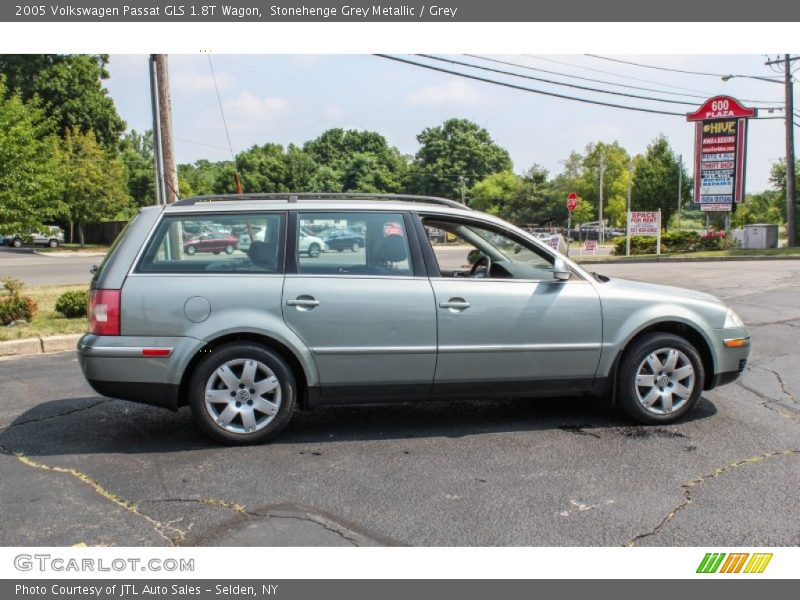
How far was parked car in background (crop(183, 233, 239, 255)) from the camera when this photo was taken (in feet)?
16.0

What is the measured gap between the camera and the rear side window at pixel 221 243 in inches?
188

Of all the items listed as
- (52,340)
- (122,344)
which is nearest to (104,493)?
(122,344)

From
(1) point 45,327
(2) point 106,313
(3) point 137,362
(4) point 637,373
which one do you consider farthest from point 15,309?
(4) point 637,373

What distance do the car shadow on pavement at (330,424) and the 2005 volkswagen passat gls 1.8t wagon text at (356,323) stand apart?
27 centimetres

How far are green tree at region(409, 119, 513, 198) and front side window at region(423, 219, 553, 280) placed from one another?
80708 millimetres

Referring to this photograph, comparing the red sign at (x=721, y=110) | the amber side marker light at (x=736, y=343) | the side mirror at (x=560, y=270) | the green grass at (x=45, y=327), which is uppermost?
the red sign at (x=721, y=110)

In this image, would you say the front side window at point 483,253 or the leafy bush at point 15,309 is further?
the leafy bush at point 15,309

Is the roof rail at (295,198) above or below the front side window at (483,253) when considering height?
above

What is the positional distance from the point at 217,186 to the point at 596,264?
216ft

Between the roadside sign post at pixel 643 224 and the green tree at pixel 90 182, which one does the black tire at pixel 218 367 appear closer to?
the roadside sign post at pixel 643 224

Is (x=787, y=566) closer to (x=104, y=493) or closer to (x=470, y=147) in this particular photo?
(x=104, y=493)

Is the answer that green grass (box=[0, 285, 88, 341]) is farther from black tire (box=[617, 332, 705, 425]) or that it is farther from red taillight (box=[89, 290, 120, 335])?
black tire (box=[617, 332, 705, 425])

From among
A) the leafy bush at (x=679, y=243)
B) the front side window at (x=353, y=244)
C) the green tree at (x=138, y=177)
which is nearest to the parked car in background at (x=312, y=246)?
the front side window at (x=353, y=244)

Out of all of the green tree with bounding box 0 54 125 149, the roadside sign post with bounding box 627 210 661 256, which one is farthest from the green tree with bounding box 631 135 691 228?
the green tree with bounding box 0 54 125 149
